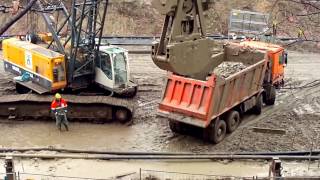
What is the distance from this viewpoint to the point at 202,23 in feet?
38.7

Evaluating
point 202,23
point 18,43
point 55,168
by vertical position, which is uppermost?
point 202,23

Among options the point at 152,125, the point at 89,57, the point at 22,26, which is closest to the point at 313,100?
the point at 152,125

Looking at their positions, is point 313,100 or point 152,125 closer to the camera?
point 152,125

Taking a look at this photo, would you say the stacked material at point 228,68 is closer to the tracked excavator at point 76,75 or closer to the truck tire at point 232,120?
the truck tire at point 232,120

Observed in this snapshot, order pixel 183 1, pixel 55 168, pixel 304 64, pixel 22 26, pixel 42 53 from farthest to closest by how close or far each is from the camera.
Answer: pixel 22 26 < pixel 304 64 < pixel 42 53 < pixel 55 168 < pixel 183 1

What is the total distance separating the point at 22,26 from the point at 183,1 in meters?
20.4

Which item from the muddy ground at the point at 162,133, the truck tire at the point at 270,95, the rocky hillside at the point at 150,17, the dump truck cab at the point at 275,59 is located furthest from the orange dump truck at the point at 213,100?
the rocky hillside at the point at 150,17

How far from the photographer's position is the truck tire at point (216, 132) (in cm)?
1474

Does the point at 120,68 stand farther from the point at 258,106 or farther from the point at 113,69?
the point at 258,106

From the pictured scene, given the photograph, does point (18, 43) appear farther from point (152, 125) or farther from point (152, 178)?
point (152, 178)

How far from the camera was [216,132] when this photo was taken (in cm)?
1485

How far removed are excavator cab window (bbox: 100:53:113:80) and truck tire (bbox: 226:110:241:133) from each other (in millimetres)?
4583

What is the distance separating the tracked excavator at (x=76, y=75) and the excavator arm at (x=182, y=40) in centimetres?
581

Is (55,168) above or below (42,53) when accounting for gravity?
below
